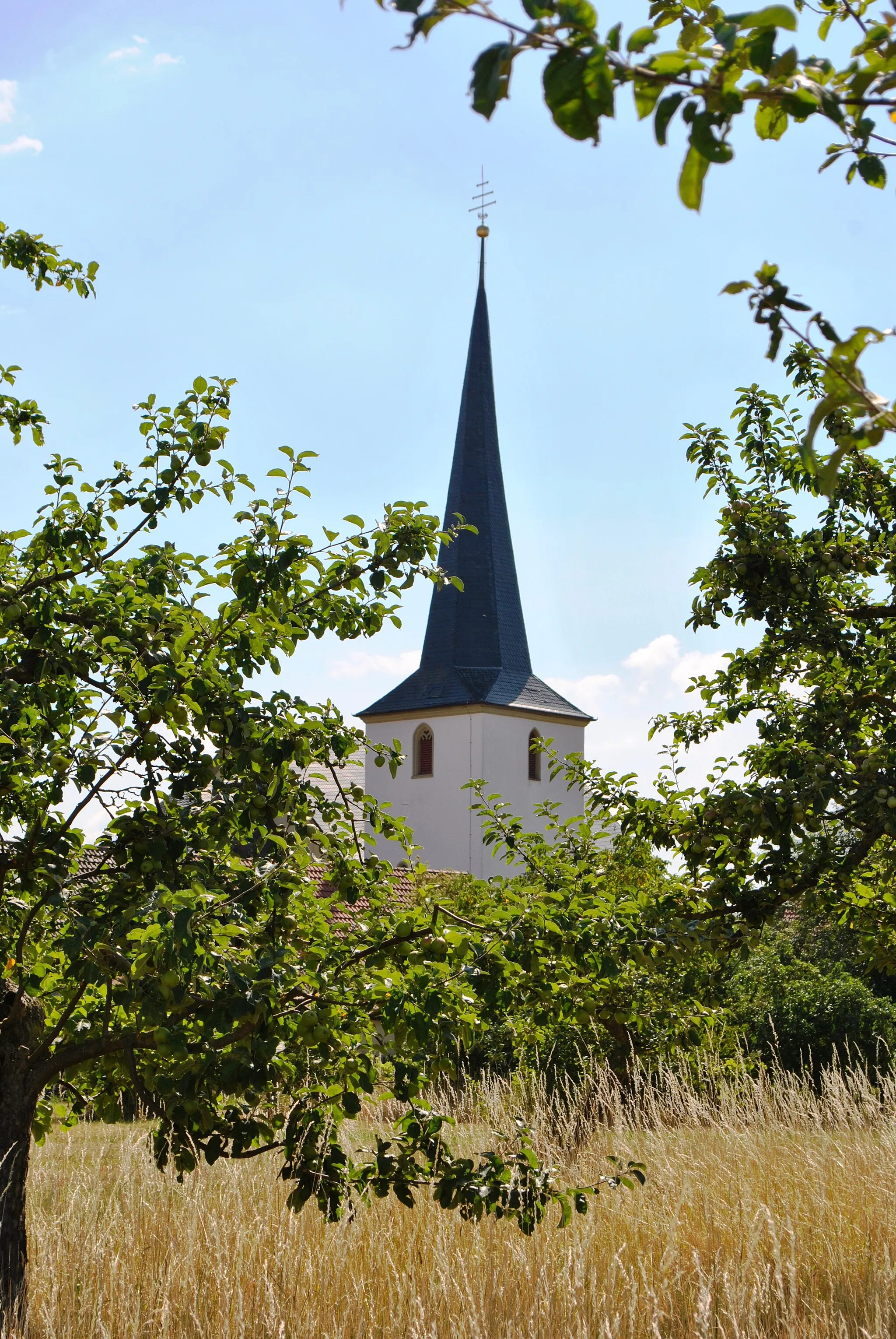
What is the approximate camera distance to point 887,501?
534 centimetres

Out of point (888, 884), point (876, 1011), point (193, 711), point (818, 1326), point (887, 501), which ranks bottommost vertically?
point (818, 1326)

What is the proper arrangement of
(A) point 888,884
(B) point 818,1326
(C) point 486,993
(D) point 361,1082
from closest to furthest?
(C) point 486,993, (D) point 361,1082, (B) point 818,1326, (A) point 888,884

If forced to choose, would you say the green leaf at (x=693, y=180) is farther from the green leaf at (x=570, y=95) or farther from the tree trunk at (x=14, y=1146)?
the tree trunk at (x=14, y=1146)

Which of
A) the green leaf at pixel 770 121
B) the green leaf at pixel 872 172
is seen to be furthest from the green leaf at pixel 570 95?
the green leaf at pixel 872 172

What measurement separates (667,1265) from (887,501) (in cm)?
356

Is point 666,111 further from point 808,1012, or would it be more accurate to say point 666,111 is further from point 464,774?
point 464,774

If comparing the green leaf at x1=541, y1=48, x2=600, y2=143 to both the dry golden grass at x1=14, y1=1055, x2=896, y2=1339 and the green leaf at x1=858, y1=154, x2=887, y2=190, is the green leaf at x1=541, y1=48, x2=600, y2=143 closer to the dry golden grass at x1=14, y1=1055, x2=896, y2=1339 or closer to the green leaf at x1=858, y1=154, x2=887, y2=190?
the green leaf at x1=858, y1=154, x2=887, y2=190

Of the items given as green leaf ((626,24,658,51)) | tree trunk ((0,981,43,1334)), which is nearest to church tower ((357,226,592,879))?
tree trunk ((0,981,43,1334))

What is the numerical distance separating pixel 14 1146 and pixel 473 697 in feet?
108

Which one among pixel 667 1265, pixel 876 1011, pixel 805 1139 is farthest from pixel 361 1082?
pixel 876 1011

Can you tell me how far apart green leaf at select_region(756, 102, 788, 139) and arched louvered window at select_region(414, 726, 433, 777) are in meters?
36.2

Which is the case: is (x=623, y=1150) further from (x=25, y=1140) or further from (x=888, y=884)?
(x=25, y=1140)

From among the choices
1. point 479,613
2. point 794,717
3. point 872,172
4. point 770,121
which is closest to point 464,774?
point 479,613

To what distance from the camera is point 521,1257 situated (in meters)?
4.38
